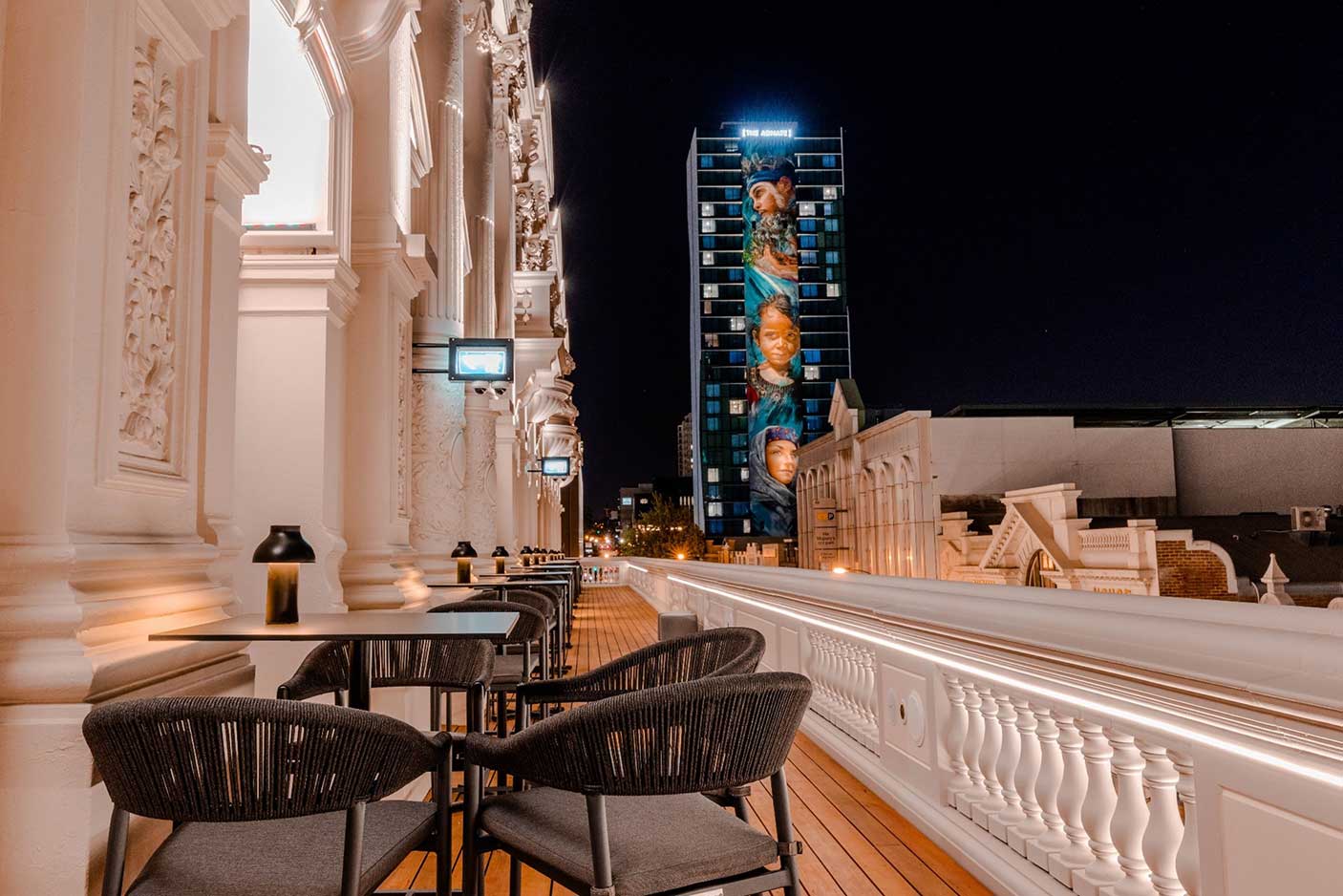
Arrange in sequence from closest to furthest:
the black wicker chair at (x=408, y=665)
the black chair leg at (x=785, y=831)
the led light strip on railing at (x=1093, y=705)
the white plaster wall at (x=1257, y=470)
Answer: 1. the led light strip on railing at (x=1093, y=705)
2. the black chair leg at (x=785, y=831)
3. the black wicker chair at (x=408, y=665)
4. the white plaster wall at (x=1257, y=470)

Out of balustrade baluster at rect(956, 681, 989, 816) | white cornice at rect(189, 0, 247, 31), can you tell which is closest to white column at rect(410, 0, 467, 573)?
white cornice at rect(189, 0, 247, 31)

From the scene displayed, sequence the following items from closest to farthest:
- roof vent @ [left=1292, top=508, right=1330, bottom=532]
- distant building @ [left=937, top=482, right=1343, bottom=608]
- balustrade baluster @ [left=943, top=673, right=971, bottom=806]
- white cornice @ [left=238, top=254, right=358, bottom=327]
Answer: balustrade baluster @ [left=943, top=673, right=971, bottom=806], white cornice @ [left=238, top=254, right=358, bottom=327], distant building @ [left=937, top=482, right=1343, bottom=608], roof vent @ [left=1292, top=508, right=1330, bottom=532]

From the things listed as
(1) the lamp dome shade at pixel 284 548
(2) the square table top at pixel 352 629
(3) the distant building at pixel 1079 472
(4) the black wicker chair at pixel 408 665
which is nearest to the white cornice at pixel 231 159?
(1) the lamp dome shade at pixel 284 548

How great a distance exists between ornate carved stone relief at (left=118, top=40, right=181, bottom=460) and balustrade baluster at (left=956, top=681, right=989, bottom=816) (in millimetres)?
2747

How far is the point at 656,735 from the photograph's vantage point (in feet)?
5.53

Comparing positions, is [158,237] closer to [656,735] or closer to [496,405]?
[656,735]

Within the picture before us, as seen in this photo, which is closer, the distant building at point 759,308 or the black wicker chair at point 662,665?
the black wicker chair at point 662,665

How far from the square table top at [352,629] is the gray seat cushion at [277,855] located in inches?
20.2

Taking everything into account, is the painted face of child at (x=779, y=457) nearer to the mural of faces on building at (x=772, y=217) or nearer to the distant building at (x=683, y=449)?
the mural of faces on building at (x=772, y=217)

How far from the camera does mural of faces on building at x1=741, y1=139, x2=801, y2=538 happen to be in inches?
2992

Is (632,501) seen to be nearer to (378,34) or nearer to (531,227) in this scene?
(531,227)

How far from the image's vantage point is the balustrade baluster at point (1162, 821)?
2.06m

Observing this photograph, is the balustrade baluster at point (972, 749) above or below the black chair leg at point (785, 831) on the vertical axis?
below

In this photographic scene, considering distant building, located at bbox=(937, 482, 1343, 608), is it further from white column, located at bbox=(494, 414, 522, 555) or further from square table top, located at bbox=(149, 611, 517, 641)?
square table top, located at bbox=(149, 611, 517, 641)
